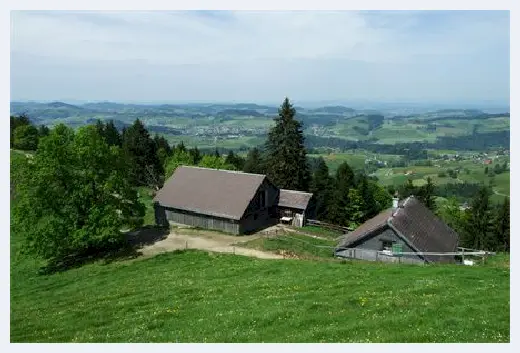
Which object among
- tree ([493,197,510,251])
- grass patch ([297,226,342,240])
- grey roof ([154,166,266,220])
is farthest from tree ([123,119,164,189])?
tree ([493,197,510,251])

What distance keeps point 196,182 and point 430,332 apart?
3654 centimetres

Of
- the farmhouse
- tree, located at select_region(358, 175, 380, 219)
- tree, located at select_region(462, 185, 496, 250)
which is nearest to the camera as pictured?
the farmhouse

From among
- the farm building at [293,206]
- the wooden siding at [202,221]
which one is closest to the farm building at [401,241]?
the wooden siding at [202,221]

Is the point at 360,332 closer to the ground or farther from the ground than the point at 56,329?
farther from the ground

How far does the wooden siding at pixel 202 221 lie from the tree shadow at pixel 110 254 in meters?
3.23

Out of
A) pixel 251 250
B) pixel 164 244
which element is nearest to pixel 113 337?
pixel 251 250

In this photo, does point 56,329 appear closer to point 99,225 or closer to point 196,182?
point 99,225

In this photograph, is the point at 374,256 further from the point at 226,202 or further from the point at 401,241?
the point at 226,202

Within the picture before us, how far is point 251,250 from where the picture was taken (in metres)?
38.2

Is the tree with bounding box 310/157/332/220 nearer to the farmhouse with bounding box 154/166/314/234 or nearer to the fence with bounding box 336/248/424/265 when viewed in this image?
the farmhouse with bounding box 154/166/314/234

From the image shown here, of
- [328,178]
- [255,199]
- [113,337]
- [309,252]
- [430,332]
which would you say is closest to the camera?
[430,332]

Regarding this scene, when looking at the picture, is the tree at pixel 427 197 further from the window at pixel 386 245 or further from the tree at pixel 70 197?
the tree at pixel 70 197

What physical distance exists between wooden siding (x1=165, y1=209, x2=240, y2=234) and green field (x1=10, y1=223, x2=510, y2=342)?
11192mm

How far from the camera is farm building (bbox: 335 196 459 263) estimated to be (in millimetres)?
33656
